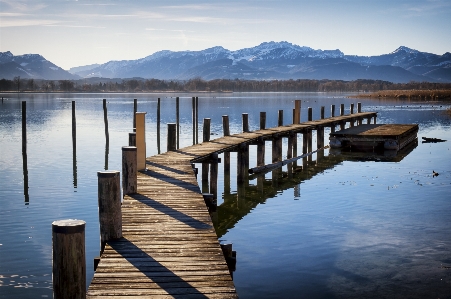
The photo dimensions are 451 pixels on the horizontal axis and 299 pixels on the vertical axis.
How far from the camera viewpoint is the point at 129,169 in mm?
12078

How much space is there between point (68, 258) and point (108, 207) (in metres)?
2.91

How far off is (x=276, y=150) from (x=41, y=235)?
46.7ft

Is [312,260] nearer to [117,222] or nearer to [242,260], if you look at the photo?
[242,260]

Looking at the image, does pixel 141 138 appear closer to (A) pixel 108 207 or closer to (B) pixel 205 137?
(A) pixel 108 207

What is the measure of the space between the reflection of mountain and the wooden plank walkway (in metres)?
3.46

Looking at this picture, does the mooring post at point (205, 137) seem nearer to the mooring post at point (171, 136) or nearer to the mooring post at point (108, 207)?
the mooring post at point (171, 136)

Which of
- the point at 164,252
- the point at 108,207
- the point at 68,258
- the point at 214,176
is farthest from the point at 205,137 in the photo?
the point at 68,258

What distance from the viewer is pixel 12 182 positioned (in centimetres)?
2234

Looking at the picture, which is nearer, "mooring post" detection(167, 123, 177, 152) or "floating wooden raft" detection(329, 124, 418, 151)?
"mooring post" detection(167, 123, 177, 152)

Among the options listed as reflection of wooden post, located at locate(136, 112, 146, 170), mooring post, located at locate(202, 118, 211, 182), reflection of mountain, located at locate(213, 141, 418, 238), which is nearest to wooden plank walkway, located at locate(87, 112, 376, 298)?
reflection of wooden post, located at locate(136, 112, 146, 170)

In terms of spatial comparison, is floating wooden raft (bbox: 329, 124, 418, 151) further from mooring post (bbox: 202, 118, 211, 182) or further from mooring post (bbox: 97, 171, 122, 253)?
mooring post (bbox: 97, 171, 122, 253)

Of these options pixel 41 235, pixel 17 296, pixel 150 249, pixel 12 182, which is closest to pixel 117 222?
pixel 150 249

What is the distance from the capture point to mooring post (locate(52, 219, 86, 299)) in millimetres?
5715

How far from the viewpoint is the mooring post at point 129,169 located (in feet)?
39.5
